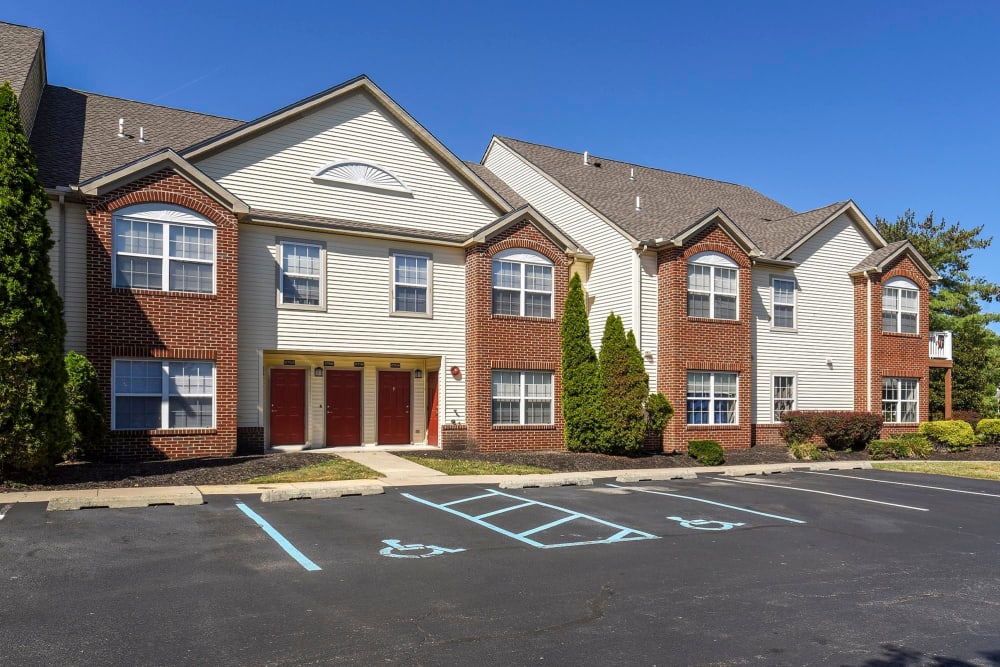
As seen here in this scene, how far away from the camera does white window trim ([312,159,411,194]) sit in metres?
20.7

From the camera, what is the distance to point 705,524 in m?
11.4

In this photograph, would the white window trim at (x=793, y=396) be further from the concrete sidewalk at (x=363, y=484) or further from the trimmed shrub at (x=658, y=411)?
the trimmed shrub at (x=658, y=411)

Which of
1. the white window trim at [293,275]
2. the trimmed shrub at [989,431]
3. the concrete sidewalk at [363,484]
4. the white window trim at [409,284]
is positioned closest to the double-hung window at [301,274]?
the white window trim at [293,275]

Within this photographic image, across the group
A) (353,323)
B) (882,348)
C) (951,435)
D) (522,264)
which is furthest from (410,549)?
(882,348)

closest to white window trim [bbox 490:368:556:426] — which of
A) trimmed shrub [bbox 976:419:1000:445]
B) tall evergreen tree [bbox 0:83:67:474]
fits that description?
tall evergreen tree [bbox 0:83:67:474]

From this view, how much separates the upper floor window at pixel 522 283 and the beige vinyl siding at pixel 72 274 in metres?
10.2

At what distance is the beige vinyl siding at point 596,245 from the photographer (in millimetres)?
23281

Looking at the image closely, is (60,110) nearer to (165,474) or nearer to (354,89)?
(354,89)

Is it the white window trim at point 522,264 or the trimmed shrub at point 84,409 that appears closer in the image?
the trimmed shrub at point 84,409

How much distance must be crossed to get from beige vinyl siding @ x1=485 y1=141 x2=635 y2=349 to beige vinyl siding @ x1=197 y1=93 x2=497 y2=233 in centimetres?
360

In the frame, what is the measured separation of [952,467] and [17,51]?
27689 mm

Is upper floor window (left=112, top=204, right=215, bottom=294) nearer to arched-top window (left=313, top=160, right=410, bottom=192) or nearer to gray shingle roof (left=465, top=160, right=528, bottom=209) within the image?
arched-top window (left=313, top=160, right=410, bottom=192)

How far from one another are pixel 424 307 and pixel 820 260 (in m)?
14.2

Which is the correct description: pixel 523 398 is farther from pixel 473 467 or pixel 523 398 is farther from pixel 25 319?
pixel 25 319
